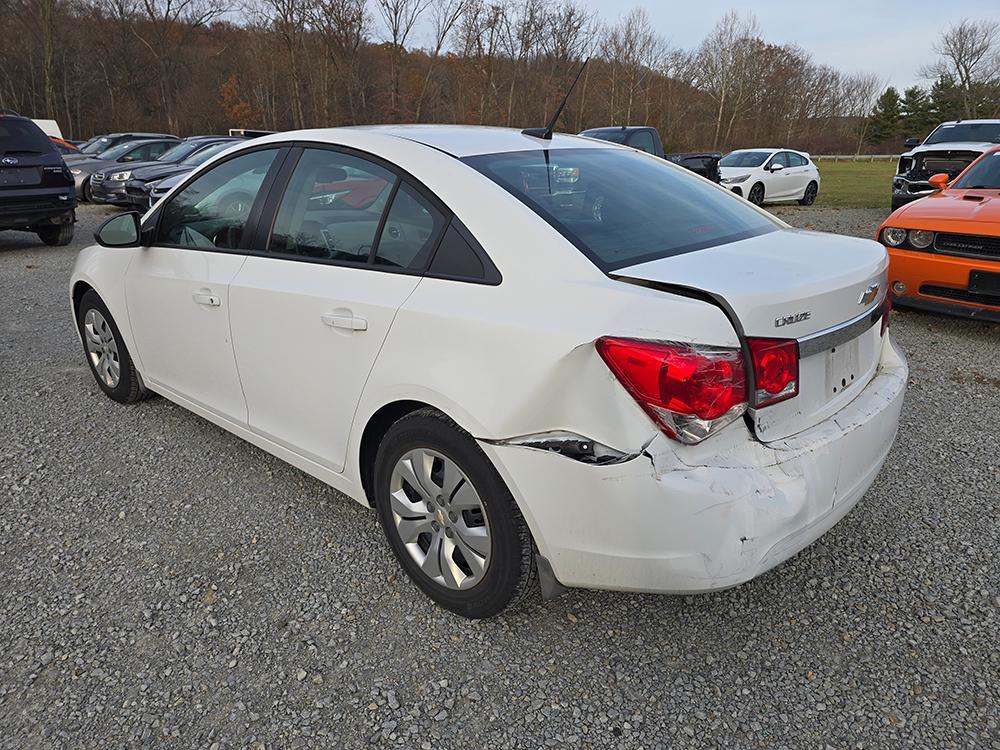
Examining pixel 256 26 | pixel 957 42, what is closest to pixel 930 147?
pixel 256 26

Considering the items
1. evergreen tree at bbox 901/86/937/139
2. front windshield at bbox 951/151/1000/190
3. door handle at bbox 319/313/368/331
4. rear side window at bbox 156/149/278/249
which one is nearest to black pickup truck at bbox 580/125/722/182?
front windshield at bbox 951/151/1000/190

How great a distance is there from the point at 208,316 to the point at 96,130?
51.8m

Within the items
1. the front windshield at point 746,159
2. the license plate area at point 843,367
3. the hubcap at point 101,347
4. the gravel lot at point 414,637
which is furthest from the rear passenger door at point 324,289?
the front windshield at point 746,159

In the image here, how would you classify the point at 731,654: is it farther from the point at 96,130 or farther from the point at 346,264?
the point at 96,130

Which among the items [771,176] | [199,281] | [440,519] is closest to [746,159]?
[771,176]

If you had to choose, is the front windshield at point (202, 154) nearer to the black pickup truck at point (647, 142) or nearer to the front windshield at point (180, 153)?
the front windshield at point (180, 153)

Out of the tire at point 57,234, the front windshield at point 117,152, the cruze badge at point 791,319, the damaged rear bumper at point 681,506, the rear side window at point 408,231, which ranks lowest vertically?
the tire at point 57,234

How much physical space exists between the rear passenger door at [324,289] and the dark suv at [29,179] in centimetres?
849

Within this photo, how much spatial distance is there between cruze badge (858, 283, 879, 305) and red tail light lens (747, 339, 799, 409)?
17.2 inches

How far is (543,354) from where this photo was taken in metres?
1.85

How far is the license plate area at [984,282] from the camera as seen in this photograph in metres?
4.89

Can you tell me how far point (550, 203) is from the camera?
2250mm

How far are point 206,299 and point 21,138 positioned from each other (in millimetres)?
8633

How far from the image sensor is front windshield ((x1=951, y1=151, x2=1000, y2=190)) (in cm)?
618
